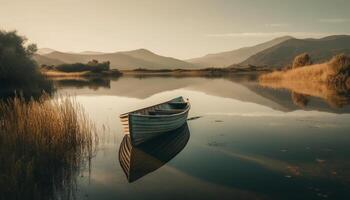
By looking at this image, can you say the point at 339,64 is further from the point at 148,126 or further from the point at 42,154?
the point at 42,154

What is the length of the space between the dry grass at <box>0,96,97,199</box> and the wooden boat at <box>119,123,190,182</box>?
1766 millimetres

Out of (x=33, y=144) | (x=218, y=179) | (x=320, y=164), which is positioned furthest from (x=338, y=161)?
(x=33, y=144)

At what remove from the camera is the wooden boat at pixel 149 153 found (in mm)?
13227

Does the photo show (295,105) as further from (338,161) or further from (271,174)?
(271,174)

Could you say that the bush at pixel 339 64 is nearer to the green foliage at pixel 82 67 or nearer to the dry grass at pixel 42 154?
the dry grass at pixel 42 154

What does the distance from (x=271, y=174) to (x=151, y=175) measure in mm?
4663

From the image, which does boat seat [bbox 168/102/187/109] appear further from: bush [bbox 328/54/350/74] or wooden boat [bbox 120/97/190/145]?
bush [bbox 328/54/350/74]

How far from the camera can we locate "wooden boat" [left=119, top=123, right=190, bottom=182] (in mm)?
→ 13227

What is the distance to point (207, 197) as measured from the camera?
10.2 metres

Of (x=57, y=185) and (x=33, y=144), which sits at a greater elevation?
(x=33, y=144)

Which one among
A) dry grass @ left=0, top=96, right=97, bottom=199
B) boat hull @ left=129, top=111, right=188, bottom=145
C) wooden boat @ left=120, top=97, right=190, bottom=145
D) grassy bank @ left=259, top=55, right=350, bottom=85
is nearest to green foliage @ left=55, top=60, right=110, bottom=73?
grassy bank @ left=259, top=55, right=350, bottom=85

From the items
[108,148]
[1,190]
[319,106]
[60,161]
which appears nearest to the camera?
[1,190]

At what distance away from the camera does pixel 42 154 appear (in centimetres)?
1220

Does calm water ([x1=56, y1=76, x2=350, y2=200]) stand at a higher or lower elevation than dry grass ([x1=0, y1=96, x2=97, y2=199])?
lower
